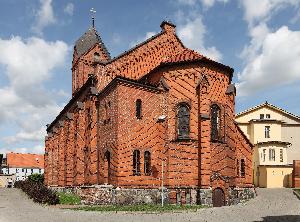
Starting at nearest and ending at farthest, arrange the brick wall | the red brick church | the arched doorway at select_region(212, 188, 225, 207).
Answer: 1. the red brick church
2. the arched doorway at select_region(212, 188, 225, 207)
3. the brick wall

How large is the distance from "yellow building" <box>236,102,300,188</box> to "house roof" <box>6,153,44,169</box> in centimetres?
6099

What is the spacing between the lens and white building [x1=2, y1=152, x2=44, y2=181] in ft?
288

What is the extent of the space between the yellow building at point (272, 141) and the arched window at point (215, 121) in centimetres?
2309

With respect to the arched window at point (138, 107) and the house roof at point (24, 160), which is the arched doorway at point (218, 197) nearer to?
the arched window at point (138, 107)

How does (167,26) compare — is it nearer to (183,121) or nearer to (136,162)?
(183,121)

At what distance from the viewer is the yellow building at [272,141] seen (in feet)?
153

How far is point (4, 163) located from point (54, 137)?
173 feet

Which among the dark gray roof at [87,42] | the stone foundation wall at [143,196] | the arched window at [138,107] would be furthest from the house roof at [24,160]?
the arched window at [138,107]

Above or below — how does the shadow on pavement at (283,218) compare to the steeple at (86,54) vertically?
below

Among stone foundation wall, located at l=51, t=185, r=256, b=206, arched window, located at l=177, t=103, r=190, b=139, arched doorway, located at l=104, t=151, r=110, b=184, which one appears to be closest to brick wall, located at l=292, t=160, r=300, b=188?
stone foundation wall, located at l=51, t=185, r=256, b=206

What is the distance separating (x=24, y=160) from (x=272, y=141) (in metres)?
67.3

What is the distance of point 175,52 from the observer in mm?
32594

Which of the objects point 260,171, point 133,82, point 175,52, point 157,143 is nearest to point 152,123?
point 157,143

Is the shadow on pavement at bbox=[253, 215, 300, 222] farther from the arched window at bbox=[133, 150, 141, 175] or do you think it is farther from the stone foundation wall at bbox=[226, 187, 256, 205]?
the arched window at bbox=[133, 150, 141, 175]
